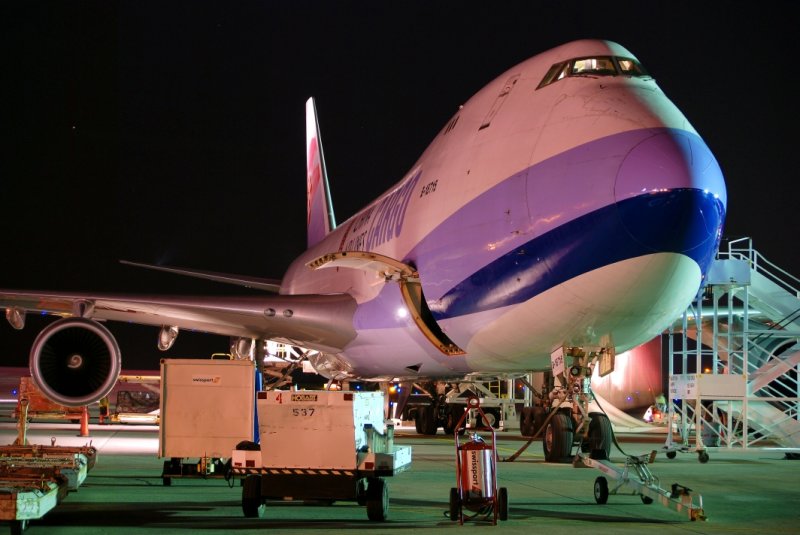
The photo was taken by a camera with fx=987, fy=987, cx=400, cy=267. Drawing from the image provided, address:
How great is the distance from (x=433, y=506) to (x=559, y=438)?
1.85 meters

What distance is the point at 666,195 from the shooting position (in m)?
8.95

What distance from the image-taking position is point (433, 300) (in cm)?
1187

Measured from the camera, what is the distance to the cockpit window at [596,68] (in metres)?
10.8

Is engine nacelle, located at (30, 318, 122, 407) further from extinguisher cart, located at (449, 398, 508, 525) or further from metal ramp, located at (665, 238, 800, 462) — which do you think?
metal ramp, located at (665, 238, 800, 462)

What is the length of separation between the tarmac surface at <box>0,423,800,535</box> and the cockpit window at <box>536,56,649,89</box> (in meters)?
4.61

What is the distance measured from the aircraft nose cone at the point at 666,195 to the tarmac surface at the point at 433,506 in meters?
2.56

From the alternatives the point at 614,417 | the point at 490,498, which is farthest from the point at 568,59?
the point at 614,417

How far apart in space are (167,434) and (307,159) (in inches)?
849

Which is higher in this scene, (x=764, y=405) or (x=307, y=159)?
(x=307, y=159)

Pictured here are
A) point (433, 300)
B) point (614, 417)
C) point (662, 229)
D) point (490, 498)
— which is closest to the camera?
point (490, 498)

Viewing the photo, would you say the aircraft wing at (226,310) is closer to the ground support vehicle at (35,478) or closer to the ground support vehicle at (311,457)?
the ground support vehicle at (35,478)

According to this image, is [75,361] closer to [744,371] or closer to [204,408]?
[204,408]

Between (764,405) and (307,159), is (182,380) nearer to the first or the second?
(764,405)

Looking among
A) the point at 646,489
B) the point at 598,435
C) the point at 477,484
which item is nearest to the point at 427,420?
the point at 598,435
